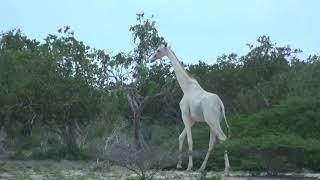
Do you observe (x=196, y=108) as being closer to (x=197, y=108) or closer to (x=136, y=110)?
(x=197, y=108)

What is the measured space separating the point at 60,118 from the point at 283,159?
17684 millimetres

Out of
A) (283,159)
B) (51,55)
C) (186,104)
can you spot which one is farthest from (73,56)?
(283,159)

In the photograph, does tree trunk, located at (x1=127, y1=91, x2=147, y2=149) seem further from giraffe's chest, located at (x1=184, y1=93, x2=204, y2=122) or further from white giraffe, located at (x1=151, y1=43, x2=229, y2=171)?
giraffe's chest, located at (x1=184, y1=93, x2=204, y2=122)

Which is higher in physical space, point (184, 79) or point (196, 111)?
point (184, 79)

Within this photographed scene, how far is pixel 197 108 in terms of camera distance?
755 inches

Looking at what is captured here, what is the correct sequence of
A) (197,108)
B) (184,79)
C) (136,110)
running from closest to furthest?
(197,108), (184,79), (136,110)

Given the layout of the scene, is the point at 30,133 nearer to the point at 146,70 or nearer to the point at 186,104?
the point at 146,70

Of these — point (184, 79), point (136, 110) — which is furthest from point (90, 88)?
point (184, 79)

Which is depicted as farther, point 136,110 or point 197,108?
point 136,110

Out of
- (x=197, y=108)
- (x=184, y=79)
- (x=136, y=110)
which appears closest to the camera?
(x=197, y=108)

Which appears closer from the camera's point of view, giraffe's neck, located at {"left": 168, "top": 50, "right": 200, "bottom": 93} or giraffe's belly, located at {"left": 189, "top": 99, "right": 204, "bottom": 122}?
giraffe's belly, located at {"left": 189, "top": 99, "right": 204, "bottom": 122}

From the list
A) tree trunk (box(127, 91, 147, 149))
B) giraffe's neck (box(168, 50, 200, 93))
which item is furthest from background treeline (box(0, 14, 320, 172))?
giraffe's neck (box(168, 50, 200, 93))

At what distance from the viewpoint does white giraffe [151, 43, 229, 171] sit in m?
18.7

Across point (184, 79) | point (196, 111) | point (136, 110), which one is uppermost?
point (136, 110)
